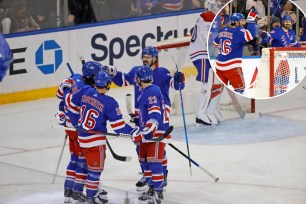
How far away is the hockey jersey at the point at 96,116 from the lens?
7.24 metres

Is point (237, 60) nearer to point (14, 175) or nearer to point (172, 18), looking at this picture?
point (14, 175)

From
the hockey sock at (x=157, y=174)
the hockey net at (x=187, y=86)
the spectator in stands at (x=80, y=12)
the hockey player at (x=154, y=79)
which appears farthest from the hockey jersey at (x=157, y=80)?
the spectator in stands at (x=80, y=12)

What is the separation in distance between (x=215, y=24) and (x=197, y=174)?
242cm

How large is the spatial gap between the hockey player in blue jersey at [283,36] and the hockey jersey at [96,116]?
289 centimetres

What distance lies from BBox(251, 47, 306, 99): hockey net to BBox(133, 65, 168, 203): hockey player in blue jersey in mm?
1707

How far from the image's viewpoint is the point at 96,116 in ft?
23.9

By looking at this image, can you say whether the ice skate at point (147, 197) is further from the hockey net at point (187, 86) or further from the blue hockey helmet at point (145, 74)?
the hockey net at point (187, 86)

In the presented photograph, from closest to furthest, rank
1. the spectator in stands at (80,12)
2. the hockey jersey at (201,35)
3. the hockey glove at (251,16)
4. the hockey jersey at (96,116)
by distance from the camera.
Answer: the hockey jersey at (96,116), the hockey glove at (251,16), the hockey jersey at (201,35), the spectator in stands at (80,12)

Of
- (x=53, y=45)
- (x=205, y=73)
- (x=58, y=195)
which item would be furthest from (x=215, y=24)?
(x=58, y=195)

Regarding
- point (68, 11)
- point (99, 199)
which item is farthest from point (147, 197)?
point (68, 11)

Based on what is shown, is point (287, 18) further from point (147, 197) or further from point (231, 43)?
point (147, 197)

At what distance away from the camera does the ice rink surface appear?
7.95 metres

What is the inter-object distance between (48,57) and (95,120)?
4.91 meters

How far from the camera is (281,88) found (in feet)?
32.0
